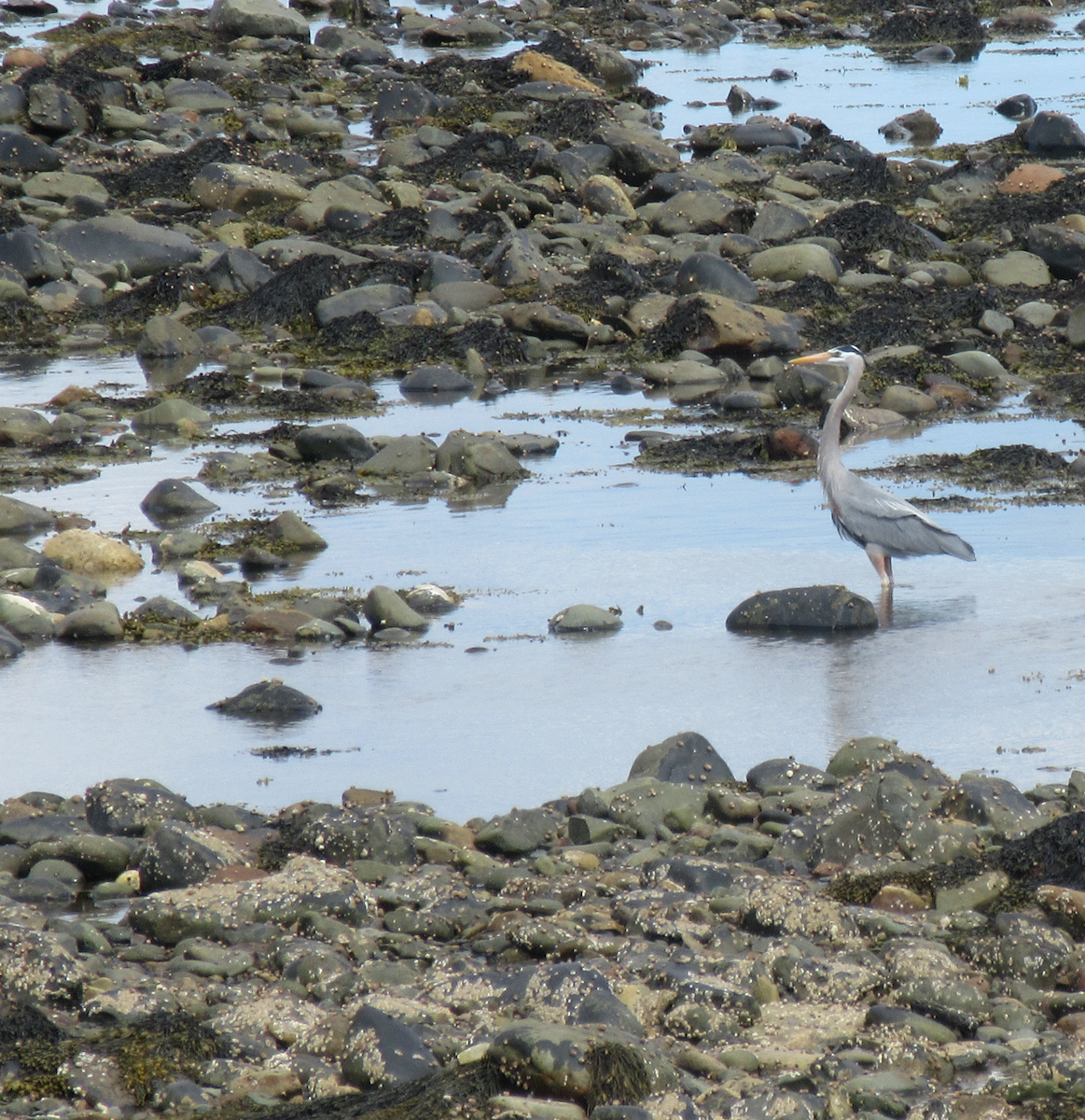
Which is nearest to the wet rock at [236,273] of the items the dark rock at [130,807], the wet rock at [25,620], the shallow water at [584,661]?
the shallow water at [584,661]

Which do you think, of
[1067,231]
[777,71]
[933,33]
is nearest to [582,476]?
[1067,231]

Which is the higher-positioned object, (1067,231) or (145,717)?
(1067,231)

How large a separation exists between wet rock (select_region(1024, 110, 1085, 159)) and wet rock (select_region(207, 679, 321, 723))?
20605 millimetres

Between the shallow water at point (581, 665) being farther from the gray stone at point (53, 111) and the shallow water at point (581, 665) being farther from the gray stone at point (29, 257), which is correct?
the gray stone at point (53, 111)

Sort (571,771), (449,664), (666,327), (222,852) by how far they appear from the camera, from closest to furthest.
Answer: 1. (222,852)
2. (571,771)
3. (449,664)
4. (666,327)

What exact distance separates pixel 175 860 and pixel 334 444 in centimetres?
743

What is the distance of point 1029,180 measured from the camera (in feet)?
76.8

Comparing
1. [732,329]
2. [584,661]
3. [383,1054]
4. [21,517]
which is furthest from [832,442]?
[383,1054]

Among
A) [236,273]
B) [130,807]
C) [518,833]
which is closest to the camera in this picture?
[518,833]

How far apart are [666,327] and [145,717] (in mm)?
9294

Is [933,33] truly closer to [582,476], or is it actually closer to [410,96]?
[410,96]

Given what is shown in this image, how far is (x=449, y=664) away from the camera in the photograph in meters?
9.88

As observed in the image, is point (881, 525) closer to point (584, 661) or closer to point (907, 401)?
point (584, 661)

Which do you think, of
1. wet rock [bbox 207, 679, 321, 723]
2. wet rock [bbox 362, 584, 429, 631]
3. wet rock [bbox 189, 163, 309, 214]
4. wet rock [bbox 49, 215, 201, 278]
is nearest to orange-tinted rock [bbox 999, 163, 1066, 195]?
wet rock [bbox 189, 163, 309, 214]
